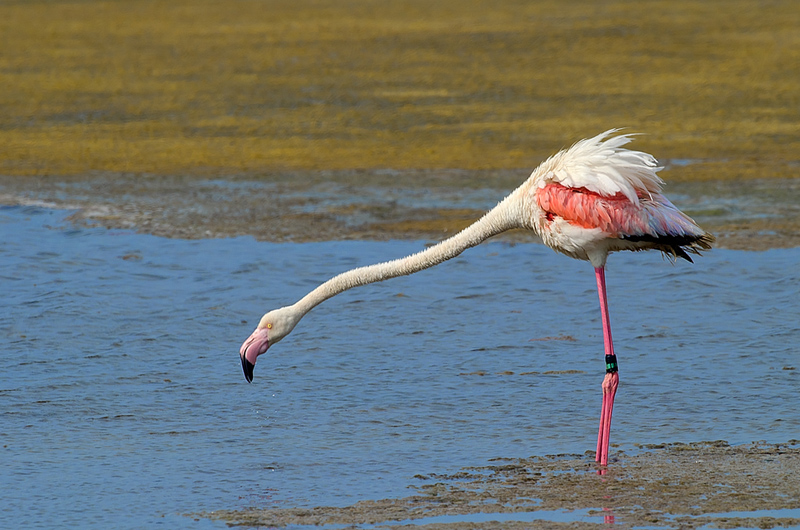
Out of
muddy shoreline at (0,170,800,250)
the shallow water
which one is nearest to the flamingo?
the shallow water

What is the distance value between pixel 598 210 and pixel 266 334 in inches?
66.3

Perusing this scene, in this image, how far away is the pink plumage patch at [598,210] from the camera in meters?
6.05

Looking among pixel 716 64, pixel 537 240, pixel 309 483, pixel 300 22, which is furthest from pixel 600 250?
pixel 300 22

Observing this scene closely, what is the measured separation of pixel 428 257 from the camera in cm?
625

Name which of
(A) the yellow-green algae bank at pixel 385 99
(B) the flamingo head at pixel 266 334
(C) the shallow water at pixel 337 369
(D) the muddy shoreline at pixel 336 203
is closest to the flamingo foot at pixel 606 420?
(C) the shallow water at pixel 337 369

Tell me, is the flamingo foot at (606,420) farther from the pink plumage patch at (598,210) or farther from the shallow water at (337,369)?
the pink plumage patch at (598,210)

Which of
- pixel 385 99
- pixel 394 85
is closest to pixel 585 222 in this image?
pixel 385 99

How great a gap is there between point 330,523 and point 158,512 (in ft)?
2.36

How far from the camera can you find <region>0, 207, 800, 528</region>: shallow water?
5500 millimetres

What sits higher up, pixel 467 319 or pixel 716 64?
pixel 716 64

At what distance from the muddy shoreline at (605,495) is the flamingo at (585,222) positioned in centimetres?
54

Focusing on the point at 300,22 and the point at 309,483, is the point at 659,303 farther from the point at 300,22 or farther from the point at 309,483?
the point at 300,22

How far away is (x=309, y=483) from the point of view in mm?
5336

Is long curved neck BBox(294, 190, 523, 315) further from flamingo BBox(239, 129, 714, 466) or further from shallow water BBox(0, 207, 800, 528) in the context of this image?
shallow water BBox(0, 207, 800, 528)
